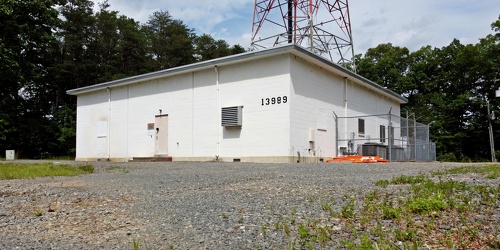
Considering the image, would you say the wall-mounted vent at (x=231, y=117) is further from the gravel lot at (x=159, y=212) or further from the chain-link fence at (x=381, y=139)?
the gravel lot at (x=159, y=212)

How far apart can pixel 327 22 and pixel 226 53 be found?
18.1 meters

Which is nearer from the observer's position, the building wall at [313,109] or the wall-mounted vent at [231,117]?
the building wall at [313,109]

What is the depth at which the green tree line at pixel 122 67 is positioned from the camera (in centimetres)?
2827

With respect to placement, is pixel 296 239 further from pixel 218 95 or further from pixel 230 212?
pixel 218 95

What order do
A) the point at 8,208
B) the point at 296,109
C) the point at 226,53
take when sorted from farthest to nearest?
the point at 226,53
the point at 296,109
the point at 8,208

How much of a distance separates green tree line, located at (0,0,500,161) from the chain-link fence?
11.8 metres

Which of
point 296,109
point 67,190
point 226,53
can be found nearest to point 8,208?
point 67,190

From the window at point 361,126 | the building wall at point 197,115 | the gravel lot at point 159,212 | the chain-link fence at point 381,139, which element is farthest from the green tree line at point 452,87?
the gravel lot at point 159,212

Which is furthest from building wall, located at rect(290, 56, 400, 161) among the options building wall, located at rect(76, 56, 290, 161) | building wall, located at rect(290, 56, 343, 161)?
building wall, located at rect(76, 56, 290, 161)

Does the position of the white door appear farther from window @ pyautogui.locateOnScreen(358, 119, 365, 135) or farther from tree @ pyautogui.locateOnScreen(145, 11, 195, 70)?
tree @ pyautogui.locateOnScreen(145, 11, 195, 70)

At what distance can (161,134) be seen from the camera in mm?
19469

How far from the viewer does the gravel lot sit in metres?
3.50

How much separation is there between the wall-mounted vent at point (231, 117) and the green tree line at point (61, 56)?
51.6 feet

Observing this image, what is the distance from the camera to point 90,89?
76.6 feet
